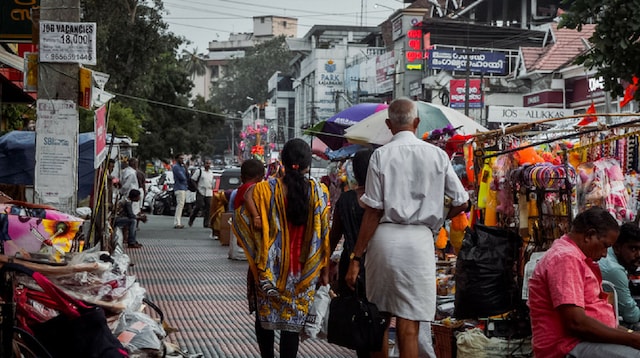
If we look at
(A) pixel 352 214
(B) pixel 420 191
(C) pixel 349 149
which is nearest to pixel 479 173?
(A) pixel 352 214

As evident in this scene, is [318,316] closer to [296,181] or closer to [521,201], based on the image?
[296,181]

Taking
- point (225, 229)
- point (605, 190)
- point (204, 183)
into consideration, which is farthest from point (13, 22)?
point (204, 183)

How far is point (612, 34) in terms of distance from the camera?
8969 millimetres

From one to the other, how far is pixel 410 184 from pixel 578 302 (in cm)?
124

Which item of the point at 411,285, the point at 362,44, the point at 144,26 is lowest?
the point at 411,285

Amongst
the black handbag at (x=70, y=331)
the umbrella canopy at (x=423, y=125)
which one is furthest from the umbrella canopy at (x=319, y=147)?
the black handbag at (x=70, y=331)

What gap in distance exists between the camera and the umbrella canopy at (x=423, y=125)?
1302 centimetres

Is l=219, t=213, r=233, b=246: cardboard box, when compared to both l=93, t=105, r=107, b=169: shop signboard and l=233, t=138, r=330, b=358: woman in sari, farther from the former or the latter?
l=233, t=138, r=330, b=358: woman in sari

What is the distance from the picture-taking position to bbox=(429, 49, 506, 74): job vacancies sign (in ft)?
155

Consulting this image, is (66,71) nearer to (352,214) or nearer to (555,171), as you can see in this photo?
(352,214)

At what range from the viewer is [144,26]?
3195 centimetres

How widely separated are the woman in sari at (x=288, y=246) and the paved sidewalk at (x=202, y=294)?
1680 mm

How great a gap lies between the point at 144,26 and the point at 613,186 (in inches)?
983

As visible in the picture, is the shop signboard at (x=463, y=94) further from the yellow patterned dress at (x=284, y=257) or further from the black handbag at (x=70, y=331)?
the black handbag at (x=70, y=331)
